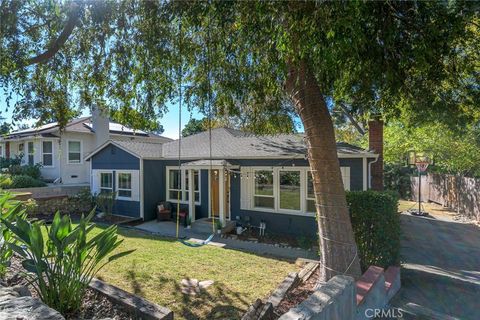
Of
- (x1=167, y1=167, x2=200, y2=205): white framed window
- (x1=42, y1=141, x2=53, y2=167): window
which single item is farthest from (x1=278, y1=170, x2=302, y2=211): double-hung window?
(x1=42, y1=141, x2=53, y2=167): window

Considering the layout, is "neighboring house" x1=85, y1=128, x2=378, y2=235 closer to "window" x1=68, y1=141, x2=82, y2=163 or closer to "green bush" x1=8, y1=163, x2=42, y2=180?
"window" x1=68, y1=141, x2=82, y2=163

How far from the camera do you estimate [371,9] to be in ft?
13.1

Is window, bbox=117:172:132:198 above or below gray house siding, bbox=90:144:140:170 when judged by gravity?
below

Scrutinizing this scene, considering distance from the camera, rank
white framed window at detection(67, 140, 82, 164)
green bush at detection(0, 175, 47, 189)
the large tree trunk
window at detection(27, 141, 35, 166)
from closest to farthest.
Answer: the large tree trunk
green bush at detection(0, 175, 47, 189)
white framed window at detection(67, 140, 82, 164)
window at detection(27, 141, 35, 166)

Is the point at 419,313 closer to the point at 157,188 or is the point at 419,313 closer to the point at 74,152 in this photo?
the point at 157,188

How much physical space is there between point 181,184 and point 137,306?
10.3 meters

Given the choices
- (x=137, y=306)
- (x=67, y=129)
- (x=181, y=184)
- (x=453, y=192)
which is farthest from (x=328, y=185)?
(x=67, y=129)

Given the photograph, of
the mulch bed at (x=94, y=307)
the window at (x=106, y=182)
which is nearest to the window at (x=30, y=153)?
the window at (x=106, y=182)

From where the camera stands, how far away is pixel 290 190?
470 inches

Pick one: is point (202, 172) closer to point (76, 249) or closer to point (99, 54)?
point (99, 54)

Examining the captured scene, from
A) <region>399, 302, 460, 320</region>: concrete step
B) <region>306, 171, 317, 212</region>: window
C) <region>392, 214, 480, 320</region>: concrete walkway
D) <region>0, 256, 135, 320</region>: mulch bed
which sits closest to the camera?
<region>0, 256, 135, 320</region>: mulch bed

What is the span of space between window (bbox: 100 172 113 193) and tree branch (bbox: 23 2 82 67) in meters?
10.6

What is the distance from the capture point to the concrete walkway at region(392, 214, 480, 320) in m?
5.11

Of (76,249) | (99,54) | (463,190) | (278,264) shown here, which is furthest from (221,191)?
(463,190)
